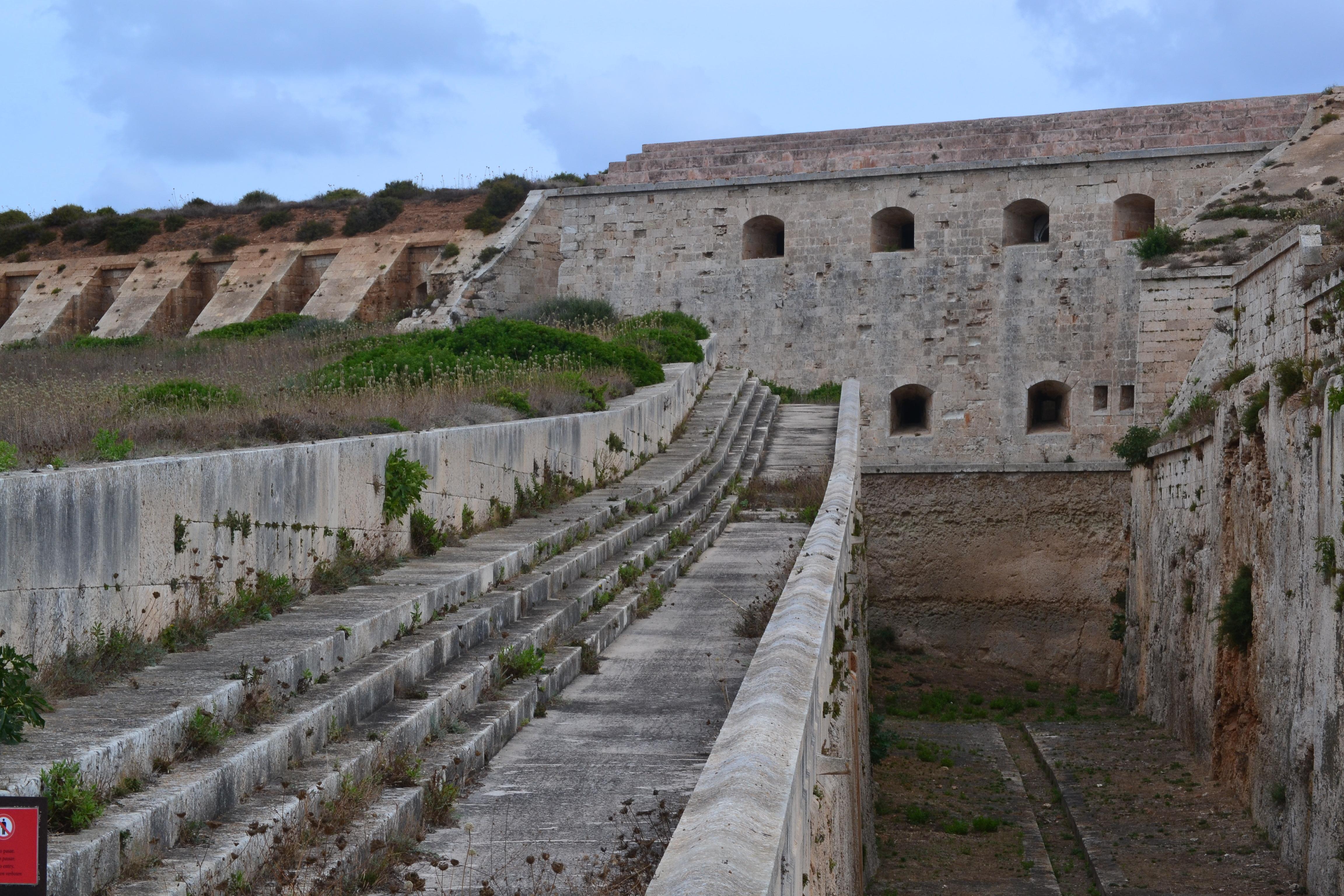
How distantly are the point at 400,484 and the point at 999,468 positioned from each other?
13.9m

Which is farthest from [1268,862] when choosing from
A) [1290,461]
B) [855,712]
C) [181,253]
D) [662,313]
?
[181,253]

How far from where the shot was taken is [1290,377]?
1084 cm

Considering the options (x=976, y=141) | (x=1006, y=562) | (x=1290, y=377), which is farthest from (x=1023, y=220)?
(x=1290, y=377)

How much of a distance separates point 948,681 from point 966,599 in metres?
1.47

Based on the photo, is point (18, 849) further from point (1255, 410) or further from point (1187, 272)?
point (1187, 272)

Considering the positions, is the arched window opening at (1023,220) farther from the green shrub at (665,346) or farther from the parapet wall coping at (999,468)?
the green shrub at (665,346)

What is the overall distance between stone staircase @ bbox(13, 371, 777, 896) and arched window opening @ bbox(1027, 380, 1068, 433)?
1552cm

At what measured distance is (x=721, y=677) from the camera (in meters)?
6.46

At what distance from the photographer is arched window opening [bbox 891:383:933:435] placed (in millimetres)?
22906

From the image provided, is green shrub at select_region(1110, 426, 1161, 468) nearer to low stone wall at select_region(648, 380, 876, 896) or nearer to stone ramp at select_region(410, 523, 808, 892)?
low stone wall at select_region(648, 380, 876, 896)

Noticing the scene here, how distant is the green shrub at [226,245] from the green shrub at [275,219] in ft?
2.39

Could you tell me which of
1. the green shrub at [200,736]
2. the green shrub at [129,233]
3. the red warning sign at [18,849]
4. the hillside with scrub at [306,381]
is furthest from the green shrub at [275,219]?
the red warning sign at [18,849]

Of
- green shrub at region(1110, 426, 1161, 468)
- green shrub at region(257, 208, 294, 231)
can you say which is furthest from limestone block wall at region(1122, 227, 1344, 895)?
green shrub at region(257, 208, 294, 231)

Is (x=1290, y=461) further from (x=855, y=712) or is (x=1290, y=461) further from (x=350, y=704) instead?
(x=350, y=704)
